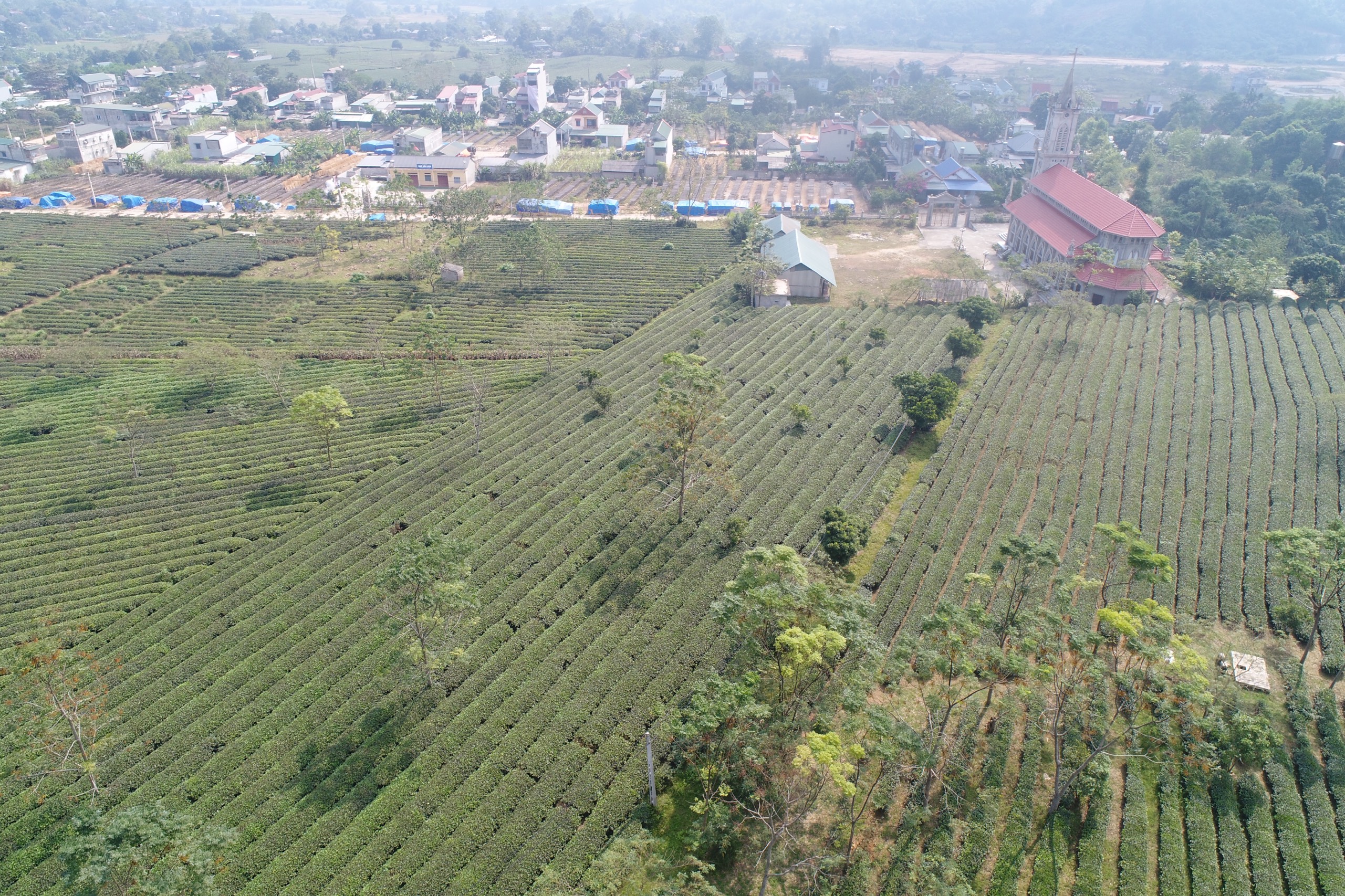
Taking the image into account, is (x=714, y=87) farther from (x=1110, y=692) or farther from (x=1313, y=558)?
(x=1110, y=692)

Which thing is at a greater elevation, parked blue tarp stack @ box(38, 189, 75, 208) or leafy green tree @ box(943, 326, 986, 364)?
leafy green tree @ box(943, 326, 986, 364)

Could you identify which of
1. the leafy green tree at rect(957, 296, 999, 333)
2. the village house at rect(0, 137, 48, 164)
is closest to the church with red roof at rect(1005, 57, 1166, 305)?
the leafy green tree at rect(957, 296, 999, 333)

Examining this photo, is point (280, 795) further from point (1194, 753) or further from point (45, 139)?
point (45, 139)

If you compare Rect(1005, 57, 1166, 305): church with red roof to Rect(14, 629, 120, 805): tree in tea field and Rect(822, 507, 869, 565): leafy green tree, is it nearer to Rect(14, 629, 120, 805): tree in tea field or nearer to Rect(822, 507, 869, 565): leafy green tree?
Rect(822, 507, 869, 565): leafy green tree

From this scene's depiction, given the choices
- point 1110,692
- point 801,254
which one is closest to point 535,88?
point 801,254

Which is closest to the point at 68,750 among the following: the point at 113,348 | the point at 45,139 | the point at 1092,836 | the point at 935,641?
the point at 935,641
